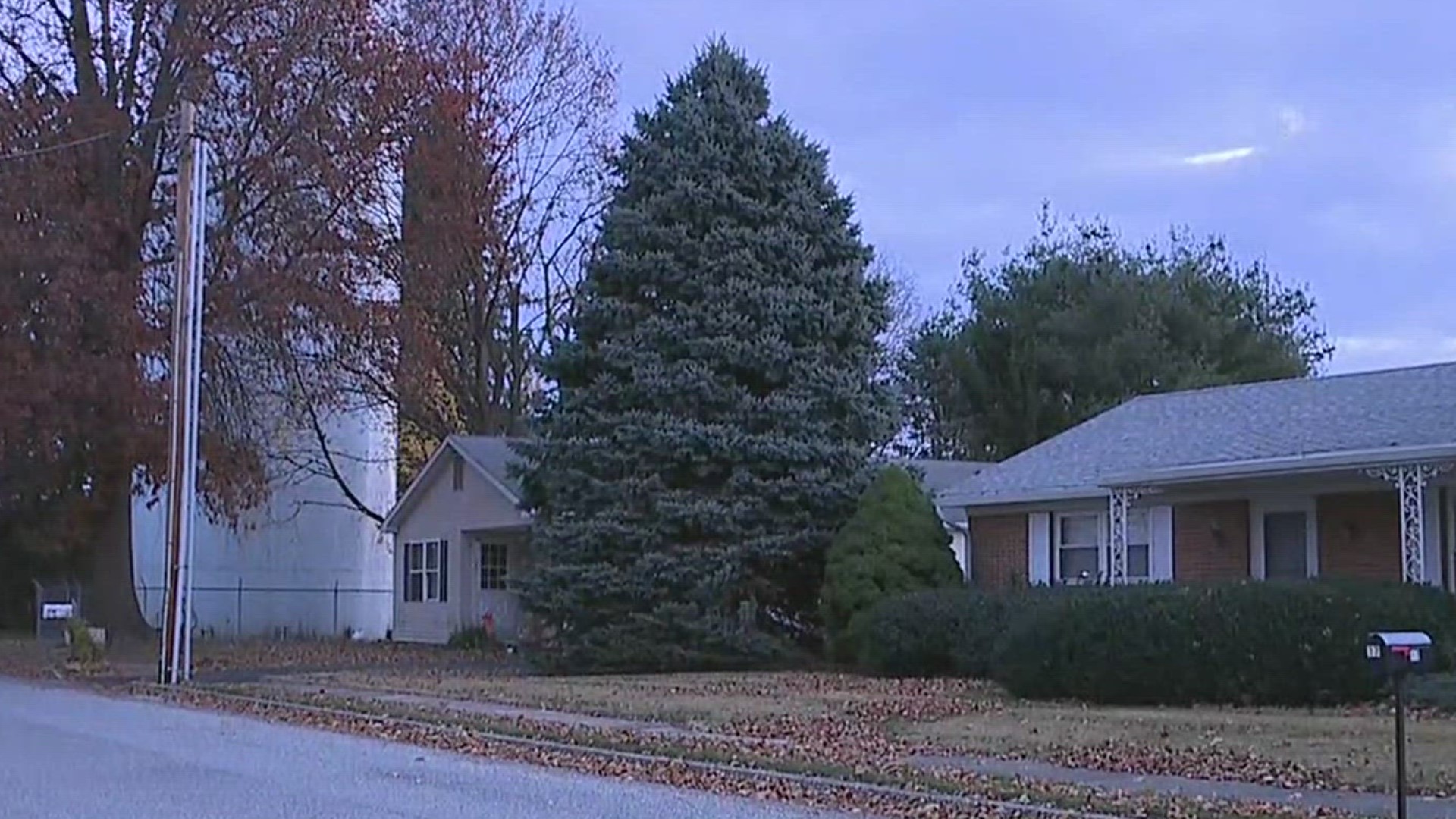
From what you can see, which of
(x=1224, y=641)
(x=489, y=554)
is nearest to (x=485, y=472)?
(x=489, y=554)

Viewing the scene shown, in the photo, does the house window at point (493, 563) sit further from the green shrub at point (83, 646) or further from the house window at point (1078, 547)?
the house window at point (1078, 547)

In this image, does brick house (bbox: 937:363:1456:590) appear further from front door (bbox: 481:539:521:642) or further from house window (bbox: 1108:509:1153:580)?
front door (bbox: 481:539:521:642)

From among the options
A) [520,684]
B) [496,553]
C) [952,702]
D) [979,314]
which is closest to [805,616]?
[520,684]

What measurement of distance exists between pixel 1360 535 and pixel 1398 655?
15.8 m

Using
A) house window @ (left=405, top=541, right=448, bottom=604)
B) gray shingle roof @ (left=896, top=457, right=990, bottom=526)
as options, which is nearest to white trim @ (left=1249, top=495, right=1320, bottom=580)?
gray shingle roof @ (left=896, top=457, right=990, bottom=526)

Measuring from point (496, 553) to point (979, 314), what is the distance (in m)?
18.1

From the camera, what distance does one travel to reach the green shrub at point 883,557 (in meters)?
29.4

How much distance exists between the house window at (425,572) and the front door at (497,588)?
129cm

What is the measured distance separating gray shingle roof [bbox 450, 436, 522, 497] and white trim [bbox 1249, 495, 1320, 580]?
16530 mm

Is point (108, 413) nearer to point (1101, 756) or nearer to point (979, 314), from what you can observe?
point (1101, 756)

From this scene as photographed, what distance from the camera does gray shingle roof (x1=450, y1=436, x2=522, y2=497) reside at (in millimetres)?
40250

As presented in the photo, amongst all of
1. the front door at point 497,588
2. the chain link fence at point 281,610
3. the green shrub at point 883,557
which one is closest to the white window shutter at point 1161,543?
the green shrub at point 883,557

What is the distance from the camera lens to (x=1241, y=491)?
91.4ft

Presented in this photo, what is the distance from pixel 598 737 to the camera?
1872 cm
